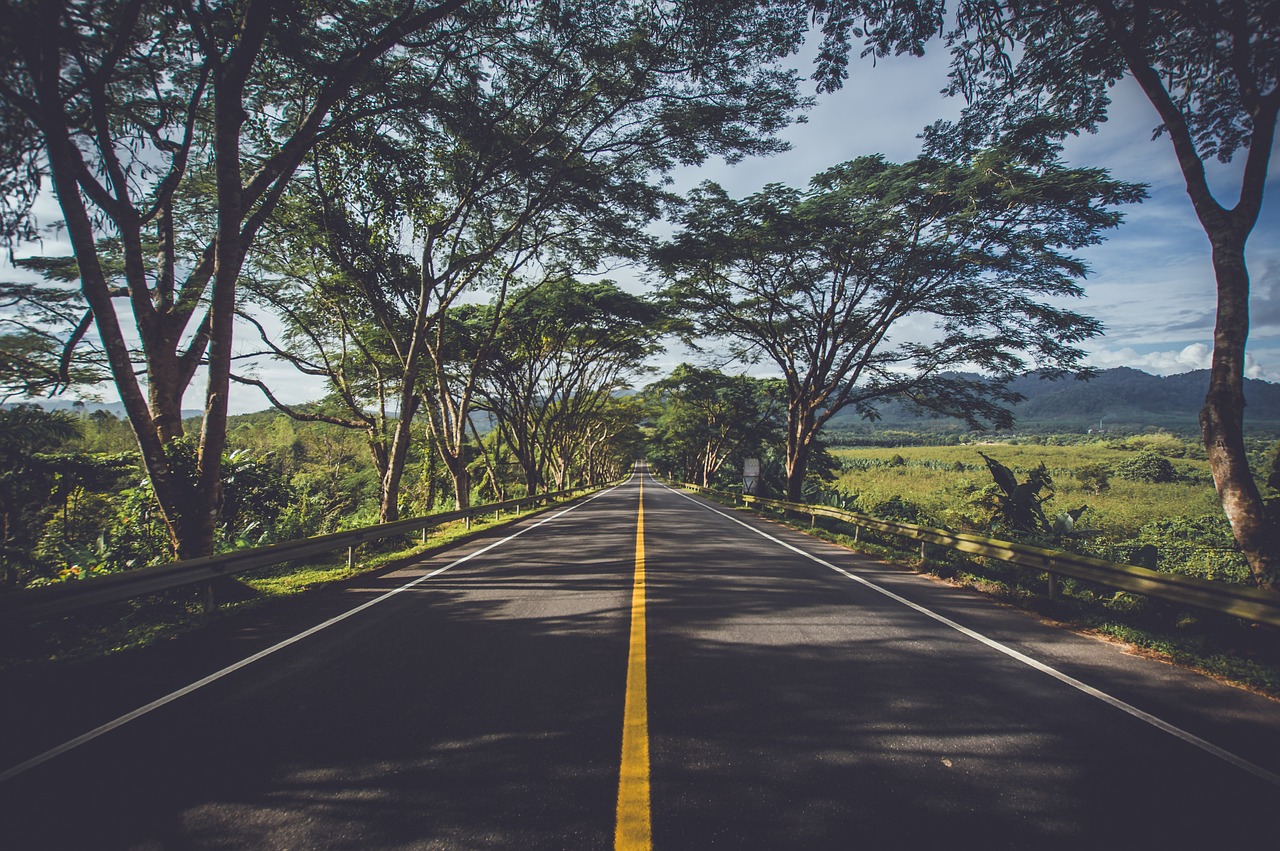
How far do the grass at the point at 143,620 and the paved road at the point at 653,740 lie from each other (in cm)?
78

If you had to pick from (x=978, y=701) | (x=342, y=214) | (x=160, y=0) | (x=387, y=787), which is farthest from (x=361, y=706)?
(x=342, y=214)

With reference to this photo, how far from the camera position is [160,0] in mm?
6641

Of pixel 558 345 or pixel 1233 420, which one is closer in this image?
pixel 1233 420

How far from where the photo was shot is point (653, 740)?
3121 mm

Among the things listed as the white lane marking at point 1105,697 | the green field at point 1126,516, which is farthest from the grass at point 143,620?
the green field at point 1126,516

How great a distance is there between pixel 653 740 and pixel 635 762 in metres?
0.27

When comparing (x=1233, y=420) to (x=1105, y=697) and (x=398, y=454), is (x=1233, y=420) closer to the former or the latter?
(x=1105, y=697)

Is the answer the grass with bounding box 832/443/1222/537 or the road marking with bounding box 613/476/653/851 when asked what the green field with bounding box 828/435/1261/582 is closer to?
the grass with bounding box 832/443/1222/537

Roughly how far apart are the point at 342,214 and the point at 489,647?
11.8m

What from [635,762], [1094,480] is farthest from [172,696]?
[1094,480]

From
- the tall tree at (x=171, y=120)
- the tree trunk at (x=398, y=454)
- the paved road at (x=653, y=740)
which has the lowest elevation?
the paved road at (x=653, y=740)

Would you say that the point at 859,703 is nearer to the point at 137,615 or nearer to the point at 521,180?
the point at 137,615

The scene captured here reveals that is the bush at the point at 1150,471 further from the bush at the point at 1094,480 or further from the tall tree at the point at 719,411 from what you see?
the tall tree at the point at 719,411

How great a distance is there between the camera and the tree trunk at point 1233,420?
5703 millimetres
